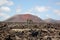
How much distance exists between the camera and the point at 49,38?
23.9m

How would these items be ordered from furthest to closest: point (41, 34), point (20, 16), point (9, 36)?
point (20, 16)
point (41, 34)
point (9, 36)

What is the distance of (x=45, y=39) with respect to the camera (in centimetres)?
2348

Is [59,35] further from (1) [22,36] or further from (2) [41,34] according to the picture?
(1) [22,36]

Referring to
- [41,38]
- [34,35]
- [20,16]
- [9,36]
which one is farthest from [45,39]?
[20,16]

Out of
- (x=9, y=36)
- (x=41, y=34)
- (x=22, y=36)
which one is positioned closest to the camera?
(x=9, y=36)

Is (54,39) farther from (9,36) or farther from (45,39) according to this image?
(9,36)

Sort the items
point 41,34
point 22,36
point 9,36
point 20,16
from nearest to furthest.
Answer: point 9,36 → point 22,36 → point 41,34 → point 20,16

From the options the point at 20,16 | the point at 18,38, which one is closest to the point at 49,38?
the point at 18,38

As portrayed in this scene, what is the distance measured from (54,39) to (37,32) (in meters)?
3.56

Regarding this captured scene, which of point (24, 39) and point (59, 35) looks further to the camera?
point (59, 35)

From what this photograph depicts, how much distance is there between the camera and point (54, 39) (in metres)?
24.0

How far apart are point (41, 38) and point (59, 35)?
3.76m

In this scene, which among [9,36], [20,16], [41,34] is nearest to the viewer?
[9,36]

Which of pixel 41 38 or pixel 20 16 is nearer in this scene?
pixel 41 38
